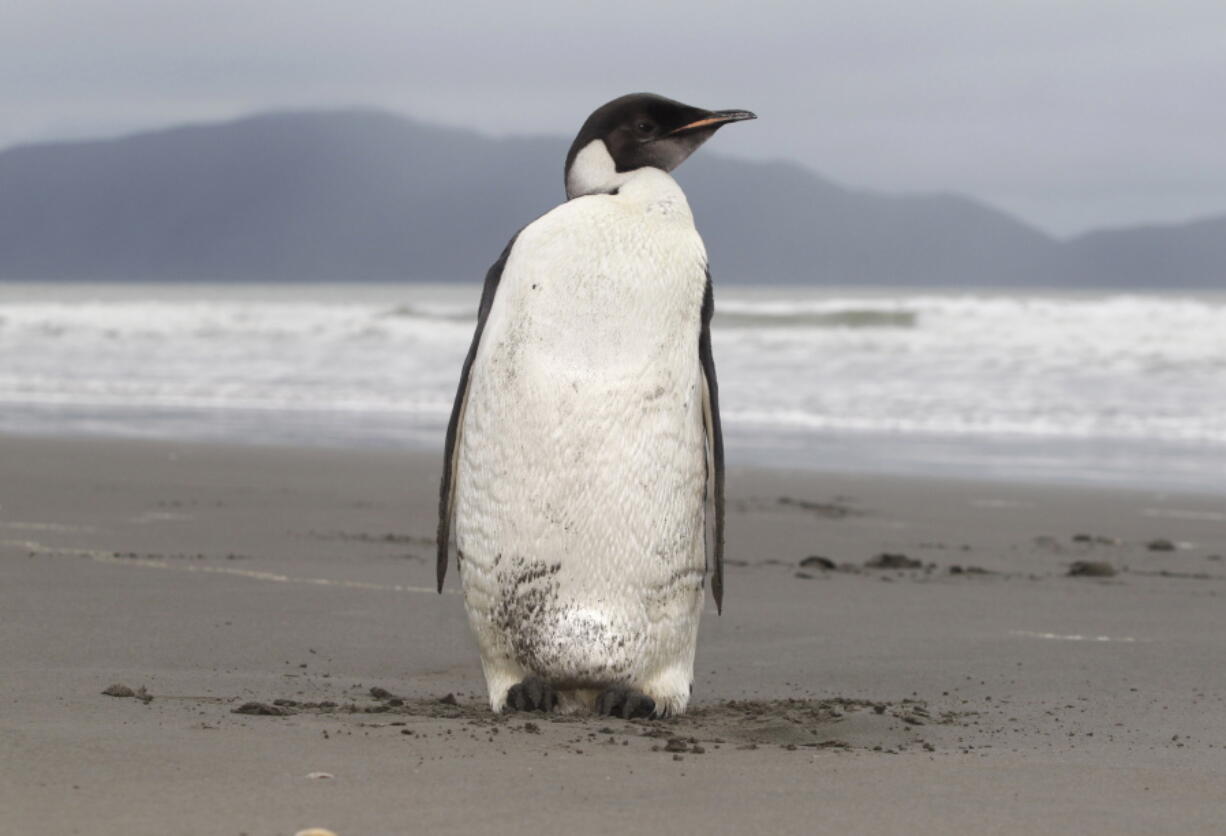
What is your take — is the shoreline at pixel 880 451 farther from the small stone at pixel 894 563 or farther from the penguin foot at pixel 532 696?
the penguin foot at pixel 532 696

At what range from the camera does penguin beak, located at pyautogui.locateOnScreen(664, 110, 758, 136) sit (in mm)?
3865

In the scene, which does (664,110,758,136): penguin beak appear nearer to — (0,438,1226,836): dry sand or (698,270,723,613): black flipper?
(698,270,723,613): black flipper

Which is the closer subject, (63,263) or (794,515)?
(794,515)

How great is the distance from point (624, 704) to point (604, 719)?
0.22 feet

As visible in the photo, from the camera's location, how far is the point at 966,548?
7910mm

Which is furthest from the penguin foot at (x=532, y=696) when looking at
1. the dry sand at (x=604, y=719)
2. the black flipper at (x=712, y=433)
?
the black flipper at (x=712, y=433)

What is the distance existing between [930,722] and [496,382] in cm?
128

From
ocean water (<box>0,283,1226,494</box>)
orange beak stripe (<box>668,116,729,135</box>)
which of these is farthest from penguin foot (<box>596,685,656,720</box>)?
ocean water (<box>0,283,1226,494</box>)

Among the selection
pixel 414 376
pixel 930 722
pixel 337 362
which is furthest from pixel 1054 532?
pixel 337 362

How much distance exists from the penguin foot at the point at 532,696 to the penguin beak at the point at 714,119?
1.31 metres

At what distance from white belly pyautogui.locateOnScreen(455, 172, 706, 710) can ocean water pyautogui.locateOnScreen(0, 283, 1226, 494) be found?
→ 7.63m

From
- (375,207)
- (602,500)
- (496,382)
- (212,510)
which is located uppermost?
(375,207)

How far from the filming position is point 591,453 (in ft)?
12.0

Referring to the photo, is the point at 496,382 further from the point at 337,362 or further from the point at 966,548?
the point at 337,362
